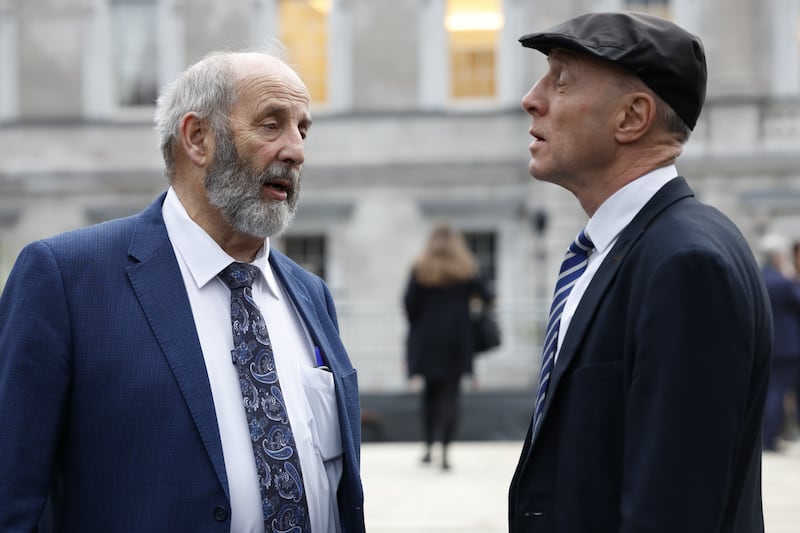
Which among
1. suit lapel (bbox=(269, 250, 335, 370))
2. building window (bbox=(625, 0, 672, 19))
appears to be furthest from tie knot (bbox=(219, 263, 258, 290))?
building window (bbox=(625, 0, 672, 19))

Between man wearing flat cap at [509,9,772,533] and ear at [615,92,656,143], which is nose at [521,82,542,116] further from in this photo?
ear at [615,92,656,143]

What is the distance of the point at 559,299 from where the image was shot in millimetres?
2969

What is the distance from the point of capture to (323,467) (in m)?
3.32

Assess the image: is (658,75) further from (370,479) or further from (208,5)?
(208,5)

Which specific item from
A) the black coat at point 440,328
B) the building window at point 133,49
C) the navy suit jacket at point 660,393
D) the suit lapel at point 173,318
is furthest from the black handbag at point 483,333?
the building window at point 133,49

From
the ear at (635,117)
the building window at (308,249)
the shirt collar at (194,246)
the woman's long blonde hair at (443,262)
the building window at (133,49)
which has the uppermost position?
the building window at (133,49)

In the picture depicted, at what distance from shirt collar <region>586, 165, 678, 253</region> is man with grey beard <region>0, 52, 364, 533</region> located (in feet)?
2.94

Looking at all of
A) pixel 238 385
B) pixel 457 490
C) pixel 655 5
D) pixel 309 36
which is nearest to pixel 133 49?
pixel 309 36

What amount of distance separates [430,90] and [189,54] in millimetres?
4421

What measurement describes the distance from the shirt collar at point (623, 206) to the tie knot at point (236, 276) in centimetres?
98

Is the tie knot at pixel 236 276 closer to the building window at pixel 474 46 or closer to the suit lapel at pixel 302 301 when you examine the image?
the suit lapel at pixel 302 301

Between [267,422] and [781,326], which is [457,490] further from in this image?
[267,422]

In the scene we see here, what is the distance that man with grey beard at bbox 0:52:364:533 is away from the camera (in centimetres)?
298

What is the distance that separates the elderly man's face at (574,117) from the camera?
275 cm
